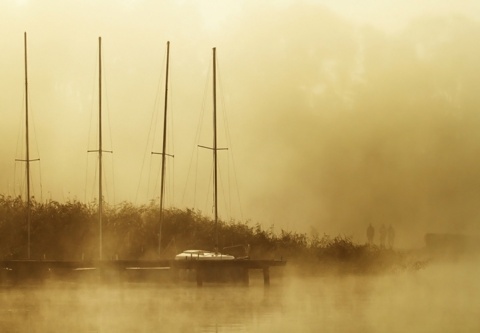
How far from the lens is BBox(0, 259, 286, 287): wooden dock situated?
69.9 metres

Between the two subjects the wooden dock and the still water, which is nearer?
the still water

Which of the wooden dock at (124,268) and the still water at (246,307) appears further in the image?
the wooden dock at (124,268)

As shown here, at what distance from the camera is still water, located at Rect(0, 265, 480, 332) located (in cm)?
5134

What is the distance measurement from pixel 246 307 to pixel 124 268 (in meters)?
11.3

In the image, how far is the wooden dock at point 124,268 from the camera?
2751 inches

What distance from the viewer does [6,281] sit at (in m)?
71.8

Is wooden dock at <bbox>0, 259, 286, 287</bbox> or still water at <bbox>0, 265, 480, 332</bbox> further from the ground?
wooden dock at <bbox>0, 259, 286, 287</bbox>

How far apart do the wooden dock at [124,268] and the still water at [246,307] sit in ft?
2.31

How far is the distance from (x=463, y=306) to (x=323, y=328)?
52.2ft

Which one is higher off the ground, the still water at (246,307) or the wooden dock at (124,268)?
the wooden dock at (124,268)

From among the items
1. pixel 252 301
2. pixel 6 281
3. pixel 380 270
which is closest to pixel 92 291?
pixel 6 281

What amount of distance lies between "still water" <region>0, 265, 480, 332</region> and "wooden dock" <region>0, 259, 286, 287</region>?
0.70 m

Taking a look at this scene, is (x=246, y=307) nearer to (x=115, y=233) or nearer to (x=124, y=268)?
(x=124, y=268)

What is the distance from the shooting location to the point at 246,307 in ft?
201
